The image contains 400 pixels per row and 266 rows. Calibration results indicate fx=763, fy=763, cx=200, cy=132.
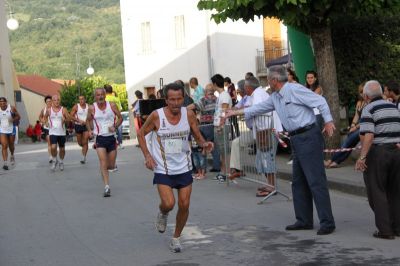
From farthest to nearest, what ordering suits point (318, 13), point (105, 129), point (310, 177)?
point (318, 13) < point (105, 129) < point (310, 177)

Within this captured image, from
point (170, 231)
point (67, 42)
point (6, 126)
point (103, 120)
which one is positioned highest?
point (67, 42)

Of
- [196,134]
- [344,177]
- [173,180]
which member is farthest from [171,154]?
[344,177]

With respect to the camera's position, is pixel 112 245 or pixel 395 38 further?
pixel 395 38

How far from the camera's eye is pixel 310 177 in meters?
8.75

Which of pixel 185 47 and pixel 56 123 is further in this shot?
pixel 185 47

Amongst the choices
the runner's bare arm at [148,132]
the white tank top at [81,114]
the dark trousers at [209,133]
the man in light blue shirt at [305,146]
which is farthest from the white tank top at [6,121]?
the runner's bare arm at [148,132]

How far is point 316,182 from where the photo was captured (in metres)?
8.73

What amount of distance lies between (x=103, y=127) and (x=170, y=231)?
14.1 feet

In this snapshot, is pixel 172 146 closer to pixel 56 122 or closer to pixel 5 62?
pixel 56 122

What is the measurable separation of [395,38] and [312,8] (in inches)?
136

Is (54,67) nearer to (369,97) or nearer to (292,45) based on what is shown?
(292,45)

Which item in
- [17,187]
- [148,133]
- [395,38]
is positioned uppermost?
[395,38]

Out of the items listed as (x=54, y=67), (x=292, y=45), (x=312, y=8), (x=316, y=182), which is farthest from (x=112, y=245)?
(x=54, y=67)

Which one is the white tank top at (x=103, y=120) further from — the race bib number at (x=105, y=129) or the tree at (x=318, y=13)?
the tree at (x=318, y=13)
